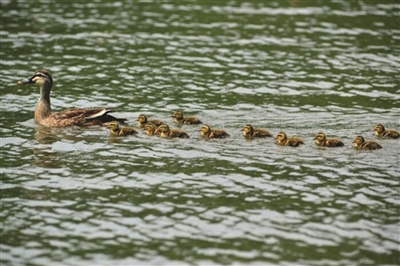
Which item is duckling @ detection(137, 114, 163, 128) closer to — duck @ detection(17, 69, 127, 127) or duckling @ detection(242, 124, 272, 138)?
duck @ detection(17, 69, 127, 127)

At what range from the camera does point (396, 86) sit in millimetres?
21031

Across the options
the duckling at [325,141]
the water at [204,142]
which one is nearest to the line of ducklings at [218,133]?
the duckling at [325,141]

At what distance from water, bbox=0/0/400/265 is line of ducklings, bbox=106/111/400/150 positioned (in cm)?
15

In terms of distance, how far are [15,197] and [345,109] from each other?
802 centimetres

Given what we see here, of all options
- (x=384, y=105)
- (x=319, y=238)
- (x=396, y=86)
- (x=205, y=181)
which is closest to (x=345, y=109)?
(x=384, y=105)

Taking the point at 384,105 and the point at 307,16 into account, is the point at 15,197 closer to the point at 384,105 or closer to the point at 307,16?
the point at 384,105

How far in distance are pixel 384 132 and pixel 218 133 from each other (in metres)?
3.14

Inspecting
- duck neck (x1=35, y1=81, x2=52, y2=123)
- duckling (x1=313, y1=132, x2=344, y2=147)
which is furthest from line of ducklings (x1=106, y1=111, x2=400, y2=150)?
duck neck (x1=35, y1=81, x2=52, y2=123)

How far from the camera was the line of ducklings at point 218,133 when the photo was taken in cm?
1634

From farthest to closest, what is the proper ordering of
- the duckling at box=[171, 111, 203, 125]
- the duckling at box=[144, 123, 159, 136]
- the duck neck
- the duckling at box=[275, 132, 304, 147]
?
the duck neck
the duckling at box=[171, 111, 203, 125]
the duckling at box=[144, 123, 159, 136]
the duckling at box=[275, 132, 304, 147]

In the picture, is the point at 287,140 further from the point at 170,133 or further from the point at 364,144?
the point at 170,133

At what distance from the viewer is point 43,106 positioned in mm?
18766

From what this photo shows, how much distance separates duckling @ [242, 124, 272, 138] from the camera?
16875 millimetres

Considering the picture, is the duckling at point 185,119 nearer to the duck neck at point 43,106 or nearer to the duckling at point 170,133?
the duckling at point 170,133
